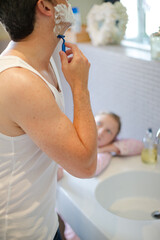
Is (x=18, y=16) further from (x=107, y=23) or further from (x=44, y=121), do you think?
(x=107, y=23)

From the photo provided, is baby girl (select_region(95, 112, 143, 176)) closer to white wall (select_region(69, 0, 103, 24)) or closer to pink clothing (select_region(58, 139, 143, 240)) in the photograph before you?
pink clothing (select_region(58, 139, 143, 240))

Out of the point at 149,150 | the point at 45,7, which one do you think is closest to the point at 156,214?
the point at 149,150

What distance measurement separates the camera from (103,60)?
1.58 meters

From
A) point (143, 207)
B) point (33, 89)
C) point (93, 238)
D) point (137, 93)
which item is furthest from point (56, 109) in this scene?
point (137, 93)

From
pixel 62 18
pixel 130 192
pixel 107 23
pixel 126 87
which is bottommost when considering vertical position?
pixel 130 192

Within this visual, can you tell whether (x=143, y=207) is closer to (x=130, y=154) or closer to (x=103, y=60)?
(x=130, y=154)

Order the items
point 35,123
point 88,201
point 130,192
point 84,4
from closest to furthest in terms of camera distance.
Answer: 1. point 35,123
2. point 88,201
3. point 130,192
4. point 84,4

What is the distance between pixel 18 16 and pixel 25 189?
0.42 m

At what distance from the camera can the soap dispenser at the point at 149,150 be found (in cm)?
117

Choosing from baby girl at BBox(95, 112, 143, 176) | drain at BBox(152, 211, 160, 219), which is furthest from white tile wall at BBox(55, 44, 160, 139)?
drain at BBox(152, 211, 160, 219)

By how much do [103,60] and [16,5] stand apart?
3.40 ft

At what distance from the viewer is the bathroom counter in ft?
2.90

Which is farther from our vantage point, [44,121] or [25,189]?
[25,189]

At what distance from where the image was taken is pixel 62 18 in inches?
25.9
